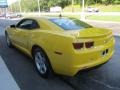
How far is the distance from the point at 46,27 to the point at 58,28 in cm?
37

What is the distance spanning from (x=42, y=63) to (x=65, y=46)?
108 cm

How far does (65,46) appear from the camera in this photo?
14.2 ft

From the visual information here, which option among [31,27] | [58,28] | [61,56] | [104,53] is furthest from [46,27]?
[104,53]

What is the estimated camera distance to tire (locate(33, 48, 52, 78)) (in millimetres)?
4926

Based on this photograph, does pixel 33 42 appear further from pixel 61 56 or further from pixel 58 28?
pixel 61 56

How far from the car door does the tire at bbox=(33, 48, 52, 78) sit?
0.61 m

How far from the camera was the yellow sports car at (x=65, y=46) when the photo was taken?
169 inches

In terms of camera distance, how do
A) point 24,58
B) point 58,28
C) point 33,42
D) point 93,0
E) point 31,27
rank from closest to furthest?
point 58,28
point 33,42
point 31,27
point 24,58
point 93,0

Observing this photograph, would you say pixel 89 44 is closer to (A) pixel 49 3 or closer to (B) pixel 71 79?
(B) pixel 71 79

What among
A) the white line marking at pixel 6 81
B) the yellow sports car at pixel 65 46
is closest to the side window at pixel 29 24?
the yellow sports car at pixel 65 46

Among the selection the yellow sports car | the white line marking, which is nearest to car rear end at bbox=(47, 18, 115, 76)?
the yellow sports car

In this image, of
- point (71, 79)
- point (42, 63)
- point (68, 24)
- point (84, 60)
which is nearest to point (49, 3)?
point (68, 24)

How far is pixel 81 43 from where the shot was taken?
4297 mm

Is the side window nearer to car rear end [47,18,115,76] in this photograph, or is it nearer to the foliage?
car rear end [47,18,115,76]
